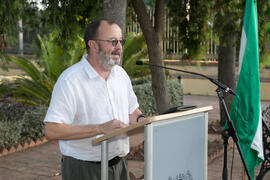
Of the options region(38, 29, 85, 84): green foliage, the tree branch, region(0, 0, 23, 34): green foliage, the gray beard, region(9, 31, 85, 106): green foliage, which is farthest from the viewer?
region(38, 29, 85, 84): green foliage

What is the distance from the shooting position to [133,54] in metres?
11.8

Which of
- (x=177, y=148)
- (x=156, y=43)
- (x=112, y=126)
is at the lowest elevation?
(x=177, y=148)

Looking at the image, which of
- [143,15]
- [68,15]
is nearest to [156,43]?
[143,15]

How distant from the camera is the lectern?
241 centimetres

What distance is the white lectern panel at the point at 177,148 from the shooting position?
2.44 metres

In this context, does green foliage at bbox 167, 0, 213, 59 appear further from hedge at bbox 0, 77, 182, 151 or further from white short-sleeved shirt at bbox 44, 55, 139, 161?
white short-sleeved shirt at bbox 44, 55, 139, 161

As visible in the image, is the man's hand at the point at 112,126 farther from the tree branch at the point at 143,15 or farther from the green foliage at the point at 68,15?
the tree branch at the point at 143,15

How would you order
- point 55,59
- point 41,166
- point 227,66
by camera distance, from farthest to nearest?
point 55,59, point 227,66, point 41,166

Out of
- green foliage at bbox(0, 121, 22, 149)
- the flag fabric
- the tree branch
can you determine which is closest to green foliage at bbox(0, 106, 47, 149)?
green foliage at bbox(0, 121, 22, 149)

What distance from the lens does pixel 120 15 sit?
5145 mm

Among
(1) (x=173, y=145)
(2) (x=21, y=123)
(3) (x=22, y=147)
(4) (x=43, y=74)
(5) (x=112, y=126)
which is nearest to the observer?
(5) (x=112, y=126)

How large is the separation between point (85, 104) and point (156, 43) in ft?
13.5

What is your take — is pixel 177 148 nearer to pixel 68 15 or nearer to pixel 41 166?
pixel 68 15

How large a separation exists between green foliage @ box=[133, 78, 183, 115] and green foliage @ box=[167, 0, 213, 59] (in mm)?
3051
